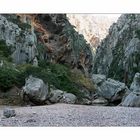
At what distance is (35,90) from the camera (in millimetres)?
10844

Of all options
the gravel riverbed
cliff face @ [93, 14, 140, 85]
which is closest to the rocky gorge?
cliff face @ [93, 14, 140, 85]

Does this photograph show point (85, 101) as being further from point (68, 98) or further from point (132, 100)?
point (132, 100)

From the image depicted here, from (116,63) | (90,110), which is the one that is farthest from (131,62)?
(90,110)

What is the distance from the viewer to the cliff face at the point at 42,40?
35.6 feet

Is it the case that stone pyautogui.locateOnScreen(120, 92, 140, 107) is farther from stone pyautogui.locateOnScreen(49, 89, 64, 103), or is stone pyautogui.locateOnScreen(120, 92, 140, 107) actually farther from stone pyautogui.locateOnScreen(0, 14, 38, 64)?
stone pyautogui.locateOnScreen(0, 14, 38, 64)

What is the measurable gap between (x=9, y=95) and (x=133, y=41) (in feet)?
7.78

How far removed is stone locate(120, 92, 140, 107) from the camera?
10.6m

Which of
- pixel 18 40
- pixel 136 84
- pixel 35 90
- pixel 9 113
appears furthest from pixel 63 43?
pixel 9 113

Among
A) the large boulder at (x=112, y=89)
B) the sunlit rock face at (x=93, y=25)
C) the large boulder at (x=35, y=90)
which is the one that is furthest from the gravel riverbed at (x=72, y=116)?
the sunlit rock face at (x=93, y=25)

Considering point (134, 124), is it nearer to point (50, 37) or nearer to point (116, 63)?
point (116, 63)

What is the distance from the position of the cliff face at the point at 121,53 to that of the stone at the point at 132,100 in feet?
Answer: 0.77

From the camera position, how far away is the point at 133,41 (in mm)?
10867

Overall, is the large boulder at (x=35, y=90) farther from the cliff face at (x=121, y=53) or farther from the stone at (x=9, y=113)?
the cliff face at (x=121, y=53)
